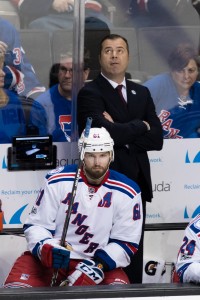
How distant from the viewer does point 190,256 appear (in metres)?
7.41

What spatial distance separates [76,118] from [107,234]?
3.30 ft

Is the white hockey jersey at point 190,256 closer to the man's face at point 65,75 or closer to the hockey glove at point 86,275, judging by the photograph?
the hockey glove at point 86,275

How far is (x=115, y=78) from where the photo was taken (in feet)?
27.9

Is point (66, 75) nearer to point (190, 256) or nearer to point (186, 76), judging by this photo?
point (186, 76)

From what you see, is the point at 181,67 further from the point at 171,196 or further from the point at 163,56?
the point at 171,196

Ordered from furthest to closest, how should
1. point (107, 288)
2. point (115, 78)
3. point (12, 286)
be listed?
1. point (115, 78)
2. point (12, 286)
3. point (107, 288)

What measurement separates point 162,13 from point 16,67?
3.52ft

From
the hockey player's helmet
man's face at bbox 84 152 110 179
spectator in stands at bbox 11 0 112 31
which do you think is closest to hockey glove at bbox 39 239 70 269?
man's face at bbox 84 152 110 179

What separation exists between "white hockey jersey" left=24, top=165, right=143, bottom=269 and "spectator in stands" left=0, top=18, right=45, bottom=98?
30.5 inches

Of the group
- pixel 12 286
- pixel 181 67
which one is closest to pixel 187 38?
pixel 181 67

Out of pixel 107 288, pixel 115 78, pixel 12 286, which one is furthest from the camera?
pixel 115 78

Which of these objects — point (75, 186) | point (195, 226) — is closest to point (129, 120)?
point (75, 186)

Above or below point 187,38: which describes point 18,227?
below

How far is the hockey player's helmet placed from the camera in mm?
7941
